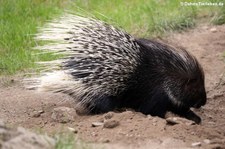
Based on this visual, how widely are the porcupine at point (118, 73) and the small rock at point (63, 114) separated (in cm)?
23

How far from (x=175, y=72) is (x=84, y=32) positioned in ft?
2.69

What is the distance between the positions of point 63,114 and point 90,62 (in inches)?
18.4

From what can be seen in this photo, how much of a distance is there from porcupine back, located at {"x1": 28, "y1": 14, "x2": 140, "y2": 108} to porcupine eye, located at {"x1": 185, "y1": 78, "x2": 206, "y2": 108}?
520 millimetres

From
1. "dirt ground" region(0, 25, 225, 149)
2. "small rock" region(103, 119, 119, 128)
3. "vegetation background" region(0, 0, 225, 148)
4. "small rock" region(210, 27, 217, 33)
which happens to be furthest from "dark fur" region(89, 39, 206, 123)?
"small rock" region(210, 27, 217, 33)

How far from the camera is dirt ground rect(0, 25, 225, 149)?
3.48 meters

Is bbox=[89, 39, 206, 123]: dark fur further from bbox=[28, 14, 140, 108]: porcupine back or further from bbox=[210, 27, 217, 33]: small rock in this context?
bbox=[210, 27, 217, 33]: small rock

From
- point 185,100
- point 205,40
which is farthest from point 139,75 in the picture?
point 205,40

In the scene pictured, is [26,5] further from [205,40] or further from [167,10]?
[205,40]

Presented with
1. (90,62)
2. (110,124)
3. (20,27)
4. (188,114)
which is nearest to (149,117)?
(110,124)

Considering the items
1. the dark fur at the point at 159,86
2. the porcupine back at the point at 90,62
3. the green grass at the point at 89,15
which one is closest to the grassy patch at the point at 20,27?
the green grass at the point at 89,15

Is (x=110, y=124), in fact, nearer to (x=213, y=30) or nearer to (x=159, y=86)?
(x=159, y=86)

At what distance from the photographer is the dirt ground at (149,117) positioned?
348cm

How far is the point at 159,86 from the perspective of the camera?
178 inches

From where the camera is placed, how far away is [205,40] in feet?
20.5
